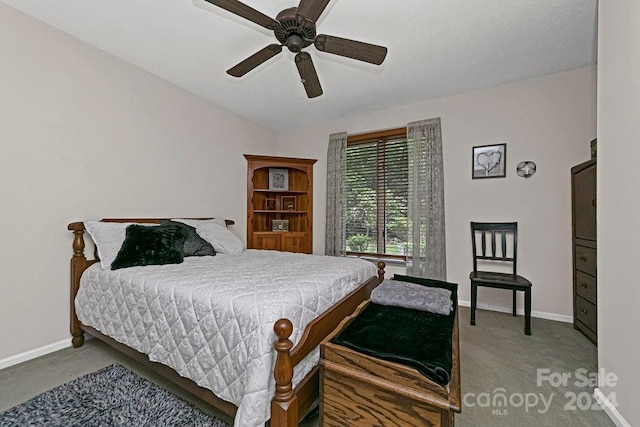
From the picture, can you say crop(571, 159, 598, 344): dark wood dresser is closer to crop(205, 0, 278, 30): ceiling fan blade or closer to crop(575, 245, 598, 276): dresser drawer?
crop(575, 245, 598, 276): dresser drawer

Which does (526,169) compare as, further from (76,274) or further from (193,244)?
(76,274)

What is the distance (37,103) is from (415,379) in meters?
3.20

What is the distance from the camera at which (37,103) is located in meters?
2.07

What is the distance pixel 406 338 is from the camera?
51.7 inches

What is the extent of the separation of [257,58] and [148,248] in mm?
1753

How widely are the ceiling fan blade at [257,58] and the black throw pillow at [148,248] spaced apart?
1.53m

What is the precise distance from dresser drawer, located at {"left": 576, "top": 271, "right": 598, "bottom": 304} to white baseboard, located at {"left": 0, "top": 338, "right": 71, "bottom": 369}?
444 centimetres

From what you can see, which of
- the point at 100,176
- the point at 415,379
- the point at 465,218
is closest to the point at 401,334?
the point at 415,379

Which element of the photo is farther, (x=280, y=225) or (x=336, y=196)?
(x=280, y=225)

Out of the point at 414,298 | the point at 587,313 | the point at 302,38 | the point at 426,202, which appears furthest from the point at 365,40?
the point at 587,313

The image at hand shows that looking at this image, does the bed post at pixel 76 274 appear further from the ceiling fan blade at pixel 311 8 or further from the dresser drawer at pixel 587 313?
the dresser drawer at pixel 587 313

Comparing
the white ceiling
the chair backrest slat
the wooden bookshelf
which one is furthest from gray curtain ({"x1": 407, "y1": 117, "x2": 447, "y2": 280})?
the wooden bookshelf

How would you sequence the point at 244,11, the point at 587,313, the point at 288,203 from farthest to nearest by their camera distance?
the point at 288,203, the point at 587,313, the point at 244,11

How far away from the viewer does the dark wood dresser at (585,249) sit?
2250mm
